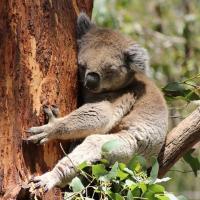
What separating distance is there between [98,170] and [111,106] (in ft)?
2.79

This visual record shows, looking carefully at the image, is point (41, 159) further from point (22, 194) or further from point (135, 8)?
point (135, 8)

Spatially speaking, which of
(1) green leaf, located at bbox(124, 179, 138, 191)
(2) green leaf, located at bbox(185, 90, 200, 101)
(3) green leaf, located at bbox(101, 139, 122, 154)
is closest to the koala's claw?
(3) green leaf, located at bbox(101, 139, 122, 154)

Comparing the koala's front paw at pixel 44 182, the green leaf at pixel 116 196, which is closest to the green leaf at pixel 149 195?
the green leaf at pixel 116 196

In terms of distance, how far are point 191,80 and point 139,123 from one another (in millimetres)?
697

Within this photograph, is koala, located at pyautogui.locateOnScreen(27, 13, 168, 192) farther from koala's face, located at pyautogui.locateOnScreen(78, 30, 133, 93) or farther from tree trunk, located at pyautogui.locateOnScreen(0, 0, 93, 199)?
tree trunk, located at pyautogui.locateOnScreen(0, 0, 93, 199)

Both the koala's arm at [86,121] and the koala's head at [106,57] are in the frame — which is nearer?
the koala's arm at [86,121]

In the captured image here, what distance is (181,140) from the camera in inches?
154

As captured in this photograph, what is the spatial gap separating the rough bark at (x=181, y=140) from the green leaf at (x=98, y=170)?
78cm

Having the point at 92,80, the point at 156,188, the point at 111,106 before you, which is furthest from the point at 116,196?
the point at 92,80

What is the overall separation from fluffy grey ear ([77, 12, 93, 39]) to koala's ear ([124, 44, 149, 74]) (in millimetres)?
383

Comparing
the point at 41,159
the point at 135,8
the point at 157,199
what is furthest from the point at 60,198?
the point at 135,8

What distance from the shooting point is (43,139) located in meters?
3.44

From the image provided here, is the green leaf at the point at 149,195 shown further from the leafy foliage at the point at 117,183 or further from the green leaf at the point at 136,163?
the green leaf at the point at 136,163

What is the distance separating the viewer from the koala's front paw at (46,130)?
3363 mm
